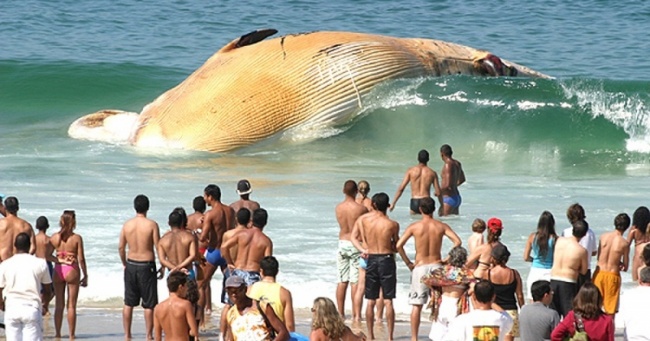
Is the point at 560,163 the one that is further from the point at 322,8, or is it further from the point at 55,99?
the point at 322,8

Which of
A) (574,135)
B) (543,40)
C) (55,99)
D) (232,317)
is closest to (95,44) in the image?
(55,99)

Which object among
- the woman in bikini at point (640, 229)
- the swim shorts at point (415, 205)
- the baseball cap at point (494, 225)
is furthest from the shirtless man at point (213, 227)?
the swim shorts at point (415, 205)

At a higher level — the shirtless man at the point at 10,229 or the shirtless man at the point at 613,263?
the shirtless man at the point at 10,229

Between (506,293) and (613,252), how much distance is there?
57.2 inches

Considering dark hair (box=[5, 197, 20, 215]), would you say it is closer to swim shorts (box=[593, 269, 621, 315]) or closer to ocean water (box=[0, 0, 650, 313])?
ocean water (box=[0, 0, 650, 313])

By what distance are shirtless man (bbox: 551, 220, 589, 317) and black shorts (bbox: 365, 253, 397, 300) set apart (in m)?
1.57

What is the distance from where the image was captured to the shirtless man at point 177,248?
11.4 m

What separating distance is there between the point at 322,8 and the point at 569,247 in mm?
28251

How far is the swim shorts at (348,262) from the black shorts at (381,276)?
71cm

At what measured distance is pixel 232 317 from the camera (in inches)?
330

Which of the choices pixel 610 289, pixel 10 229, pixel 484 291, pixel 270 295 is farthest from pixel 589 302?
pixel 10 229

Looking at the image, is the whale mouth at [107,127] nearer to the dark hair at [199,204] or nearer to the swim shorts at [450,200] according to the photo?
the swim shorts at [450,200]

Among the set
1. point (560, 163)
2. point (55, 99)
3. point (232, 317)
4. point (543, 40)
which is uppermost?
point (543, 40)

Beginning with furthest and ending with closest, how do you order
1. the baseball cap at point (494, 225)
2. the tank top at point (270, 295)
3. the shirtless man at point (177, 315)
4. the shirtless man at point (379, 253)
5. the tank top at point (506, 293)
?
the shirtless man at point (379, 253) < the baseball cap at point (494, 225) < the tank top at point (506, 293) < the shirtless man at point (177, 315) < the tank top at point (270, 295)
